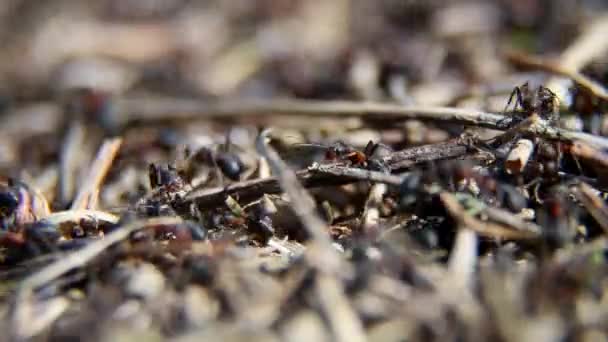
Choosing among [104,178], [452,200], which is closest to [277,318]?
[452,200]

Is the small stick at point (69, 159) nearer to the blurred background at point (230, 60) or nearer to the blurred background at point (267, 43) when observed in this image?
the blurred background at point (230, 60)

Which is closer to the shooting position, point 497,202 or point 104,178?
point 497,202

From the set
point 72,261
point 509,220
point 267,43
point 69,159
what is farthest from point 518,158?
point 267,43

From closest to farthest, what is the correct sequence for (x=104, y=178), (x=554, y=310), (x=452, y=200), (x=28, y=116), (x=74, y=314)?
(x=554, y=310)
(x=74, y=314)
(x=452, y=200)
(x=104, y=178)
(x=28, y=116)

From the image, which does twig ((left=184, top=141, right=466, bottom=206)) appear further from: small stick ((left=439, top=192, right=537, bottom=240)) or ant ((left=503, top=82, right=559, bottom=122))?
small stick ((left=439, top=192, right=537, bottom=240))

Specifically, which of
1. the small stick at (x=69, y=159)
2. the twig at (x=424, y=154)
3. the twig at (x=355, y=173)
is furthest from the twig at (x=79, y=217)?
the twig at (x=424, y=154)

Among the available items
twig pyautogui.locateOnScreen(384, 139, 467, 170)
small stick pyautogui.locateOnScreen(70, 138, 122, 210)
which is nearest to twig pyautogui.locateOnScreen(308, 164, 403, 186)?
twig pyautogui.locateOnScreen(384, 139, 467, 170)

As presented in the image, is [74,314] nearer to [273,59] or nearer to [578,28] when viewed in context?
[273,59]
